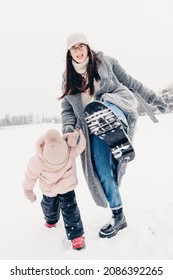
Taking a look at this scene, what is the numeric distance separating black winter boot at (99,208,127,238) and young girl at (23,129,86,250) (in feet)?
0.59

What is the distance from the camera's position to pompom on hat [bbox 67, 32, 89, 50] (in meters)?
2.39

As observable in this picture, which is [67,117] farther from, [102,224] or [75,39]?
[102,224]

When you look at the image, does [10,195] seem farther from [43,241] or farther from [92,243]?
[92,243]

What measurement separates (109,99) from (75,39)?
50 cm

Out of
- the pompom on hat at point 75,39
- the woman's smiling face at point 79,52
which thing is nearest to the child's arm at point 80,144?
the woman's smiling face at point 79,52

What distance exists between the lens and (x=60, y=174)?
2.45 m

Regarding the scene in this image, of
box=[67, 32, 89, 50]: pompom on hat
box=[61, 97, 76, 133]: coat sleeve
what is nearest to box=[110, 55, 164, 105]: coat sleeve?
box=[67, 32, 89, 50]: pompom on hat

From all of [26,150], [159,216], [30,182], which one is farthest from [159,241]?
[26,150]

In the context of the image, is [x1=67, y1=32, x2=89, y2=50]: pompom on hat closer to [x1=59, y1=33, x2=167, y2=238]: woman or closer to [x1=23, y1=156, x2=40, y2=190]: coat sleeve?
[x1=59, y1=33, x2=167, y2=238]: woman

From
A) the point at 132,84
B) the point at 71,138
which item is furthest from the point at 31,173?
the point at 132,84

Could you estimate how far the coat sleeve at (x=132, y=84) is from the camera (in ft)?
8.75

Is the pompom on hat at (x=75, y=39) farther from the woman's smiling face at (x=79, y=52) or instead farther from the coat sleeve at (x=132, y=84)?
the coat sleeve at (x=132, y=84)

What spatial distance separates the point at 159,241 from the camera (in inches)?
97.3
